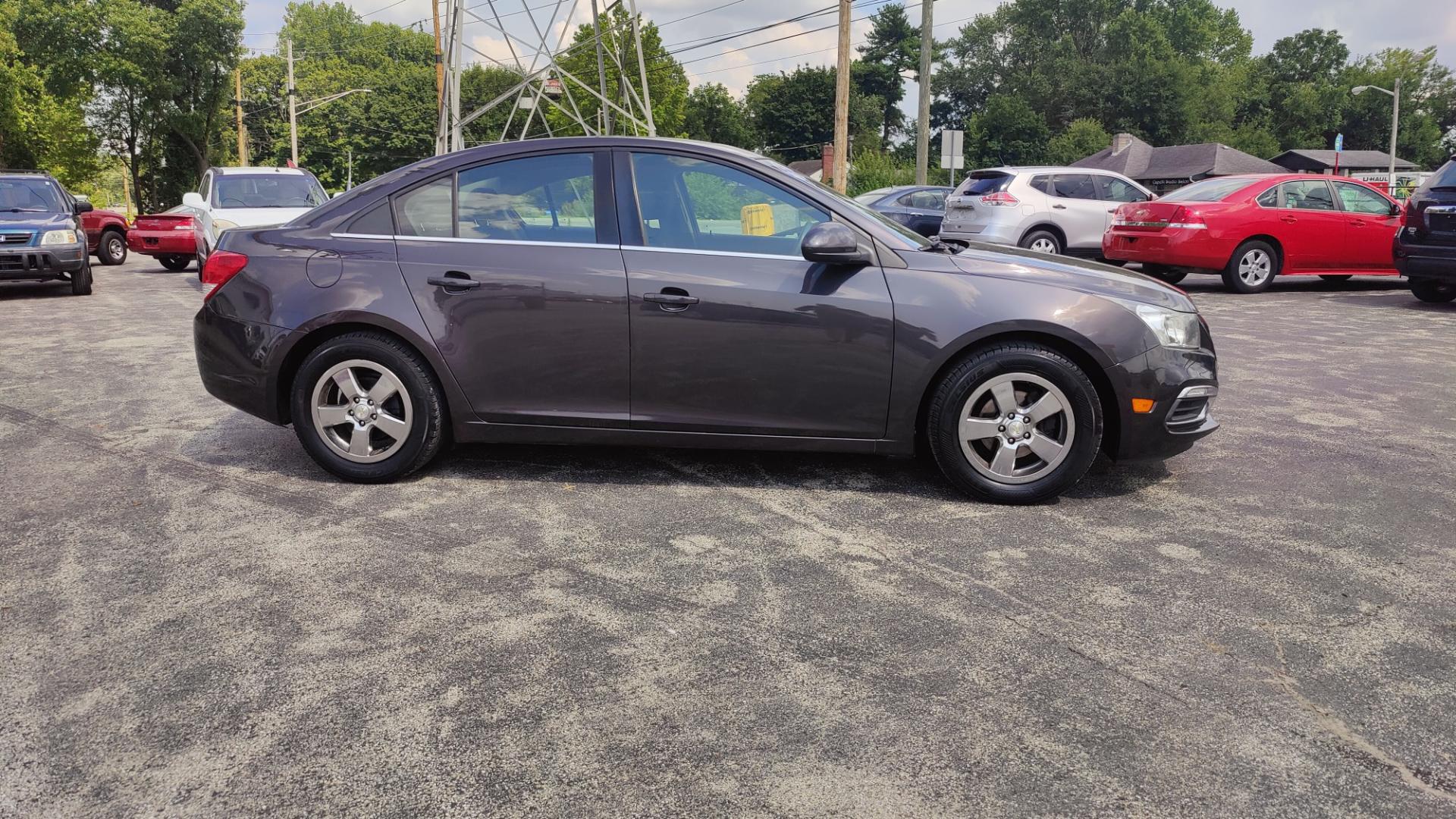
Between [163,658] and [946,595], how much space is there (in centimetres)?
244

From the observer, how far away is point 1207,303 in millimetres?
13125

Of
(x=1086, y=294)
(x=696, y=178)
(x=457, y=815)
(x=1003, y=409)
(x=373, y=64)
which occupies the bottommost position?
(x=457, y=815)

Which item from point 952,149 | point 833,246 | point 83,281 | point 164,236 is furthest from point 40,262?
point 952,149

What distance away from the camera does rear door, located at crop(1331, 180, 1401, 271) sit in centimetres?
1427

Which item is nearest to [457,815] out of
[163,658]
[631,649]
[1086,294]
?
[631,649]

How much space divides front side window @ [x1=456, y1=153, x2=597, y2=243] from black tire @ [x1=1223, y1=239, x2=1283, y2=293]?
11689 mm

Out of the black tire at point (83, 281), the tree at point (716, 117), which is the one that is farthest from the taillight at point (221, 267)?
the tree at point (716, 117)

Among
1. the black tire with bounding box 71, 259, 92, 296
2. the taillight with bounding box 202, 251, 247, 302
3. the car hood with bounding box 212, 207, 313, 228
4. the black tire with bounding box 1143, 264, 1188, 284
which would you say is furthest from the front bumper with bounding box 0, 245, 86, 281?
the black tire with bounding box 1143, 264, 1188, 284

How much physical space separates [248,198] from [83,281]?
2307mm

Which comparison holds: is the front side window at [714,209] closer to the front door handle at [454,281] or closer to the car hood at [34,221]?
the front door handle at [454,281]

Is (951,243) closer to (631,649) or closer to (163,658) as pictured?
(631,649)

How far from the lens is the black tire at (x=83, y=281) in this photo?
14141 mm

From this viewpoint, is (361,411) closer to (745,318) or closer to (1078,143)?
(745,318)

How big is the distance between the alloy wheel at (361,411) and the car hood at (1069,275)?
259 cm
